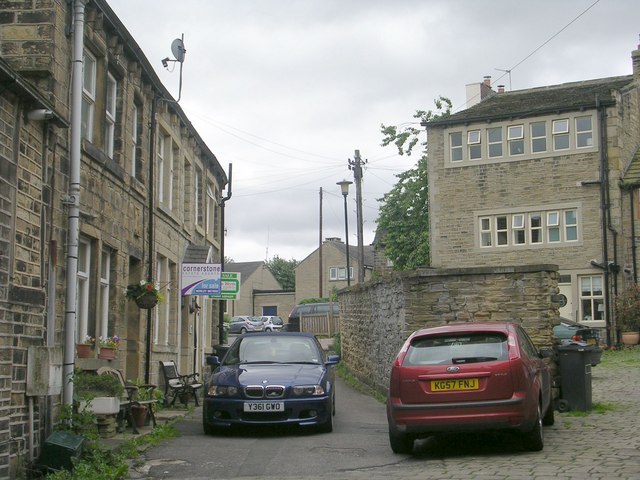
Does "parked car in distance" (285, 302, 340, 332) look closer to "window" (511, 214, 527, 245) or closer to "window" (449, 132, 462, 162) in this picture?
"window" (449, 132, 462, 162)

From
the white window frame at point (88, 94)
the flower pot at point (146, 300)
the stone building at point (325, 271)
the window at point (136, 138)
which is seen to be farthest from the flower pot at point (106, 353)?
the stone building at point (325, 271)

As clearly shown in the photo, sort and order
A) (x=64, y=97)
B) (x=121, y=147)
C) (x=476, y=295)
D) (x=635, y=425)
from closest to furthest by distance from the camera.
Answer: (x=64, y=97), (x=635, y=425), (x=121, y=147), (x=476, y=295)

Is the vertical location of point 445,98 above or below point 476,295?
above

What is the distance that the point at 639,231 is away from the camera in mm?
33750

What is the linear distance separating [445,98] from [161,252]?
28115 millimetres

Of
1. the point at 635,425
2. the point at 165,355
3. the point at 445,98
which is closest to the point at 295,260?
the point at 445,98

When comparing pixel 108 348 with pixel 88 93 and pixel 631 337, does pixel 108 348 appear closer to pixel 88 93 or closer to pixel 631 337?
pixel 88 93

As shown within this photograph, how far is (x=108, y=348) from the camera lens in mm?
13523

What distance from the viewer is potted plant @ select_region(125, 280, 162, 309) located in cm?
1541

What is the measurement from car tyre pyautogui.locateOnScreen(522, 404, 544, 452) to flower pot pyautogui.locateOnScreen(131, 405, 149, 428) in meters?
5.59

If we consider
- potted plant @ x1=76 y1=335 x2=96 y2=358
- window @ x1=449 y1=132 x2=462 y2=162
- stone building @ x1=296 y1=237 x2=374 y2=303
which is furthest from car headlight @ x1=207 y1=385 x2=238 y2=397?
stone building @ x1=296 y1=237 x2=374 y2=303

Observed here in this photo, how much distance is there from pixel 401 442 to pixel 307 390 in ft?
8.34

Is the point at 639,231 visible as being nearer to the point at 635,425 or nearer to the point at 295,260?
the point at 635,425

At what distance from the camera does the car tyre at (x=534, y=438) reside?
34.0 feet
